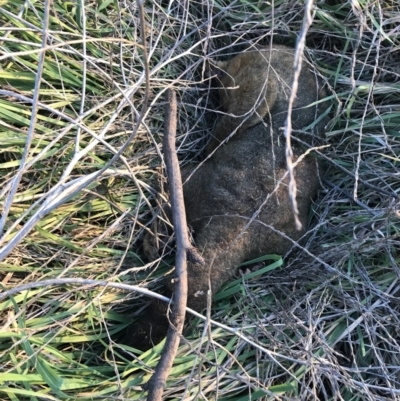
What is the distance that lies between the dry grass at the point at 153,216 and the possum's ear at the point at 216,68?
98 millimetres

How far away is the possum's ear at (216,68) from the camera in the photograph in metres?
2.86

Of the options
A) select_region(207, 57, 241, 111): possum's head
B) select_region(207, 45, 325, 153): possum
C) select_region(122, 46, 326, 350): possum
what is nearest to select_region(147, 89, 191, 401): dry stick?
select_region(122, 46, 326, 350): possum

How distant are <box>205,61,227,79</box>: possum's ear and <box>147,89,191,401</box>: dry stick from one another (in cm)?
71

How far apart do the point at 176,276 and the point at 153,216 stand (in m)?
0.53

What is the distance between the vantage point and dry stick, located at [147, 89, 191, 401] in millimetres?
2043

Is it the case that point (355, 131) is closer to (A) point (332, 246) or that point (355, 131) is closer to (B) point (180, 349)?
(A) point (332, 246)

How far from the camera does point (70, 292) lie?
2.39 m

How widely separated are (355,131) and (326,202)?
1.40 ft

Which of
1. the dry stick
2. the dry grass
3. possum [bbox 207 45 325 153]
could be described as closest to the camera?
the dry stick

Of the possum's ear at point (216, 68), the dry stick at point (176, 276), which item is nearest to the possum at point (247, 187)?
the possum's ear at point (216, 68)

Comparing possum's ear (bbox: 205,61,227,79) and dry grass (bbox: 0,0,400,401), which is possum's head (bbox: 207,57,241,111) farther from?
dry grass (bbox: 0,0,400,401)

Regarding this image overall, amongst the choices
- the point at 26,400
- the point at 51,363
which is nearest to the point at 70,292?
the point at 51,363

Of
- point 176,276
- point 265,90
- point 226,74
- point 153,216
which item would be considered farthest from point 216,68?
point 176,276

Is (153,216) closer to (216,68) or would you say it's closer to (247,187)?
(247,187)
